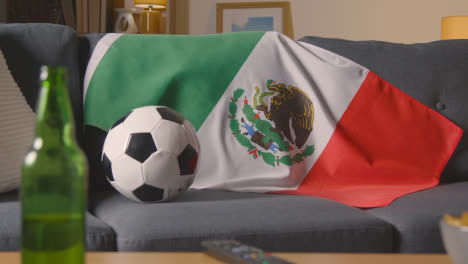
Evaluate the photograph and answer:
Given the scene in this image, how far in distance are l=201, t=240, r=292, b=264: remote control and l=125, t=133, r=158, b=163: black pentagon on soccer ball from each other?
0.68m

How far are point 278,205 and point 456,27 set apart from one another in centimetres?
265

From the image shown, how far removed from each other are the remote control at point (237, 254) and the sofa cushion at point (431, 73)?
1.26 meters

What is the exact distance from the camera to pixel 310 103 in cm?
184

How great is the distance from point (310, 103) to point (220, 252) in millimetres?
1128

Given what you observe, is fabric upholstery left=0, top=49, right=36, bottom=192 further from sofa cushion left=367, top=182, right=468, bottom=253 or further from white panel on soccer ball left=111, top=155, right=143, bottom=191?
sofa cushion left=367, top=182, right=468, bottom=253

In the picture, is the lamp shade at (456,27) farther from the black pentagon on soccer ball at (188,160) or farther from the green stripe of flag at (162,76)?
the black pentagon on soccer ball at (188,160)

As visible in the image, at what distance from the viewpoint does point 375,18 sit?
4.86 metres

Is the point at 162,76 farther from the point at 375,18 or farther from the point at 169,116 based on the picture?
the point at 375,18

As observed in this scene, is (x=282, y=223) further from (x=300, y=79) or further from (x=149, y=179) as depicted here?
(x=300, y=79)

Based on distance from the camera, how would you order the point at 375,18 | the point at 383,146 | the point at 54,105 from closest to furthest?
1. the point at 54,105
2. the point at 383,146
3. the point at 375,18

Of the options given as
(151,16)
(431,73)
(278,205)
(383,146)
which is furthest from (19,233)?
(151,16)

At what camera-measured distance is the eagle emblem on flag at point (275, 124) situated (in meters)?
1.80

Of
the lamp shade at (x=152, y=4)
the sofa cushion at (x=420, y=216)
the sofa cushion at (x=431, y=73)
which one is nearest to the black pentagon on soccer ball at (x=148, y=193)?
the sofa cushion at (x=420, y=216)

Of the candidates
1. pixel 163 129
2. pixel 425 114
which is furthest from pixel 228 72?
pixel 425 114
